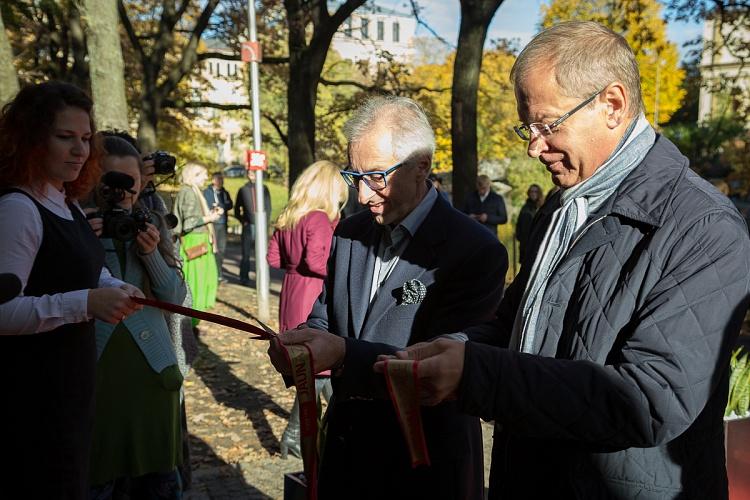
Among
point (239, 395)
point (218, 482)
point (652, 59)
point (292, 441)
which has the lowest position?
point (239, 395)

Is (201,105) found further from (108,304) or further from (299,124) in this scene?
(108,304)

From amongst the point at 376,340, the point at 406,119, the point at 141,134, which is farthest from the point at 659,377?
the point at 141,134

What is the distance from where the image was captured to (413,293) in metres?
2.84

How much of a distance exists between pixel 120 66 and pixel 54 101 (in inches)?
333

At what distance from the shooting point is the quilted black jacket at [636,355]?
1.78 m

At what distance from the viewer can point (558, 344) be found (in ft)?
6.55

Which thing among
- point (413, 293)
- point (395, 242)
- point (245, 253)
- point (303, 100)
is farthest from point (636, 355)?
point (245, 253)

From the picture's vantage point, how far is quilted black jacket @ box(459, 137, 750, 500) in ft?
5.84

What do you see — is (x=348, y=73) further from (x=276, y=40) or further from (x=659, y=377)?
(x=659, y=377)

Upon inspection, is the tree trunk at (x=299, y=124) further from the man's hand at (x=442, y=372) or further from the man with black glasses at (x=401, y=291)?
the man's hand at (x=442, y=372)

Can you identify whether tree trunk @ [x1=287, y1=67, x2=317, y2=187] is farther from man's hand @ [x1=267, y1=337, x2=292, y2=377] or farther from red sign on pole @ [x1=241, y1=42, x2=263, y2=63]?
man's hand @ [x1=267, y1=337, x2=292, y2=377]

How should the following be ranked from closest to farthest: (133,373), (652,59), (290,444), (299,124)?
(133,373), (290,444), (299,124), (652,59)

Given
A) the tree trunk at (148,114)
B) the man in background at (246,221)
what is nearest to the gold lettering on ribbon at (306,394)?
the man in background at (246,221)

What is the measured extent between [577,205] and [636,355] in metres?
0.49
